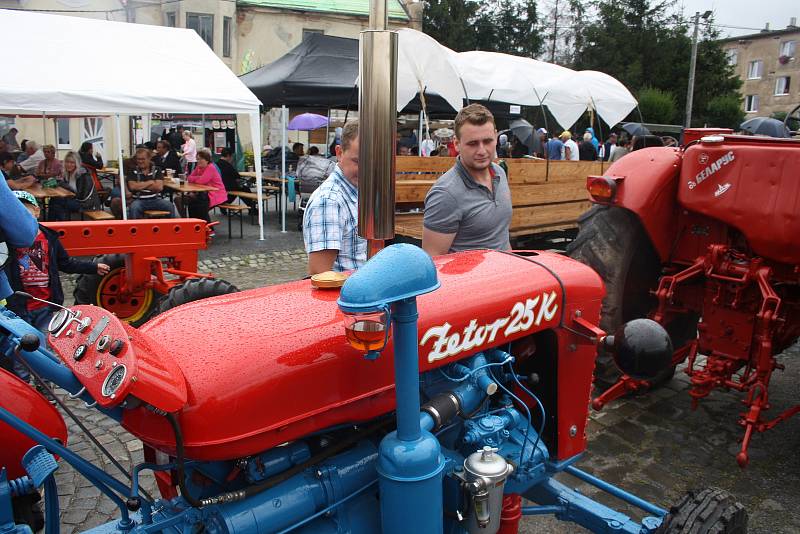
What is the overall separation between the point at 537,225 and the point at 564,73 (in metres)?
7.61

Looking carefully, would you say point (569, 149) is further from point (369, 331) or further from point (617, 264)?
point (369, 331)

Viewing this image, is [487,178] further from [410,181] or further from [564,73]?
[564,73]

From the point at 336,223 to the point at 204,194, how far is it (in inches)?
332

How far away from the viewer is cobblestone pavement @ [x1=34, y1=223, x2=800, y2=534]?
299 cm

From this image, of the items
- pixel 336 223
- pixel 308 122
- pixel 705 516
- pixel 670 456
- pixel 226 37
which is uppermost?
pixel 226 37

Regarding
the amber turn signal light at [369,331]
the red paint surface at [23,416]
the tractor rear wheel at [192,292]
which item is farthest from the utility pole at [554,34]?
the amber turn signal light at [369,331]

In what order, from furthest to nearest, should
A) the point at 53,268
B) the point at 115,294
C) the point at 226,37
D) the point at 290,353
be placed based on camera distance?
the point at 226,37, the point at 115,294, the point at 53,268, the point at 290,353

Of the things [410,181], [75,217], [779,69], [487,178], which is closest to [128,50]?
[75,217]

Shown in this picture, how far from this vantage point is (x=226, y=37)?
26.0 m

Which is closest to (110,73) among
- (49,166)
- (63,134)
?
(49,166)

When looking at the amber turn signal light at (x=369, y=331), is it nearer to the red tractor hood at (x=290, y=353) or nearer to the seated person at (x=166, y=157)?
the red tractor hood at (x=290, y=353)

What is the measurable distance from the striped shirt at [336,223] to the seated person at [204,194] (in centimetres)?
815

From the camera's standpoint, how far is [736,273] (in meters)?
3.40

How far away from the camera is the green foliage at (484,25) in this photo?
33188 millimetres
